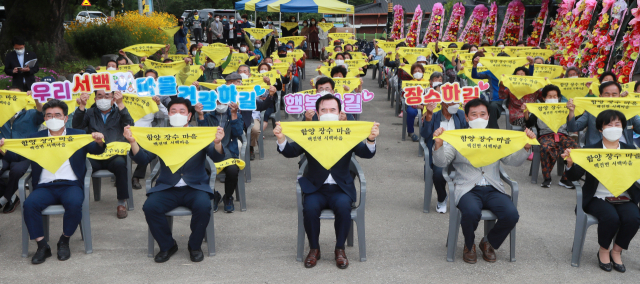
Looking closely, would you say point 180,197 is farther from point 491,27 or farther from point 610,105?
point 491,27

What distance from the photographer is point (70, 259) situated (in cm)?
467

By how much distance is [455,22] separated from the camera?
17625mm

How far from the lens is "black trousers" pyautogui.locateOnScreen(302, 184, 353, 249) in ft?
14.6

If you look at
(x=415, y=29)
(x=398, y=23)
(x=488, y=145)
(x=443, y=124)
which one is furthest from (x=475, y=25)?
(x=488, y=145)

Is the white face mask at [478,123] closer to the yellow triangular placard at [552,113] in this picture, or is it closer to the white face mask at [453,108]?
the white face mask at [453,108]

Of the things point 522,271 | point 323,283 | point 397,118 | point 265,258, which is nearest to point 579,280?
point 522,271

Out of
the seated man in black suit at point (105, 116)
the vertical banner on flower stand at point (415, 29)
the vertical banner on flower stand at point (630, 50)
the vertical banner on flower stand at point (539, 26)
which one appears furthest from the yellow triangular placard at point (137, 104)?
the vertical banner on flower stand at point (415, 29)

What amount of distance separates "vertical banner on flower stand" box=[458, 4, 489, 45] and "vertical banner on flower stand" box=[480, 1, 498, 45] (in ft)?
0.49

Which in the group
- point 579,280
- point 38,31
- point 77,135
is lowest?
point 579,280

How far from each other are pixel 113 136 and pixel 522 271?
455 centimetres

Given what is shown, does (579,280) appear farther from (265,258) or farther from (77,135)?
(77,135)

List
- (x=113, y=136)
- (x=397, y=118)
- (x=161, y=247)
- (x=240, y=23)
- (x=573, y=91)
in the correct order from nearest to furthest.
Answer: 1. (x=161, y=247)
2. (x=113, y=136)
3. (x=573, y=91)
4. (x=397, y=118)
5. (x=240, y=23)

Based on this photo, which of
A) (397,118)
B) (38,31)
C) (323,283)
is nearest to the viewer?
(323,283)

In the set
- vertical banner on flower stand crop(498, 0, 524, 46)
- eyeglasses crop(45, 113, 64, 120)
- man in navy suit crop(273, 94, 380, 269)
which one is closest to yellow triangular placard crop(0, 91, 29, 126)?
eyeglasses crop(45, 113, 64, 120)
